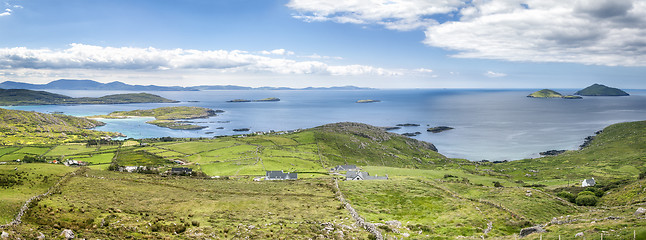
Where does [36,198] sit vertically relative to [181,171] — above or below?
above

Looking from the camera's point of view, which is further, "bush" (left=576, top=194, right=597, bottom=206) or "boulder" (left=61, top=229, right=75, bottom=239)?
"bush" (left=576, top=194, right=597, bottom=206)

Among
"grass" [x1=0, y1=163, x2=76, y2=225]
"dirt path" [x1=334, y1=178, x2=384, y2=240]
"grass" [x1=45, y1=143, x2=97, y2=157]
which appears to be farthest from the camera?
"grass" [x1=45, y1=143, x2=97, y2=157]

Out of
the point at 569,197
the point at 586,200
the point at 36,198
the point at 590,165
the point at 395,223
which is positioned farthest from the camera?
the point at 590,165

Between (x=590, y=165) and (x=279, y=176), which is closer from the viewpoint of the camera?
(x=279, y=176)

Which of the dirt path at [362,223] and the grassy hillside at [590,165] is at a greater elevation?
the dirt path at [362,223]

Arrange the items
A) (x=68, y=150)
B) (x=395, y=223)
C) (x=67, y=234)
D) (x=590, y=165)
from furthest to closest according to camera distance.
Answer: (x=68, y=150)
(x=590, y=165)
(x=395, y=223)
(x=67, y=234)

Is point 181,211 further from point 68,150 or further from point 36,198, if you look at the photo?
point 68,150

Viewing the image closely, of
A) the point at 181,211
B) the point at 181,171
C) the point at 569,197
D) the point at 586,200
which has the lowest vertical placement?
the point at 181,171

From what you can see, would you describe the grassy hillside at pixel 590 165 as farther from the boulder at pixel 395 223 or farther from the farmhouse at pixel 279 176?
the boulder at pixel 395 223

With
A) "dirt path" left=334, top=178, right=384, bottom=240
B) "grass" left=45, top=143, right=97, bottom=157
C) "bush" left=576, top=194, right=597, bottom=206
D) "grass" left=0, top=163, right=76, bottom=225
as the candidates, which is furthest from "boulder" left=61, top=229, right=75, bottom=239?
"grass" left=45, top=143, right=97, bottom=157

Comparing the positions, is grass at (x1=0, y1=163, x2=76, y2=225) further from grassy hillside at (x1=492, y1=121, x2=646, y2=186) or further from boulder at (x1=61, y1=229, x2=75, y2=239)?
grassy hillside at (x1=492, y1=121, x2=646, y2=186)

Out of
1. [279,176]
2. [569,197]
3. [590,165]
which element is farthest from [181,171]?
[590,165]

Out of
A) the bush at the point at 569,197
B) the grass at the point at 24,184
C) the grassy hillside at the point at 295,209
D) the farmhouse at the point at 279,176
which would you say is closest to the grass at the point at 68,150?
the grassy hillside at the point at 295,209

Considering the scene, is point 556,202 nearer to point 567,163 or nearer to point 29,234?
point 29,234
